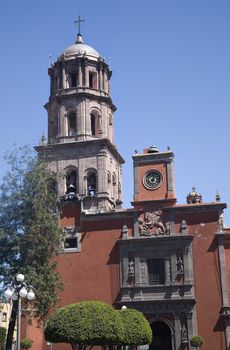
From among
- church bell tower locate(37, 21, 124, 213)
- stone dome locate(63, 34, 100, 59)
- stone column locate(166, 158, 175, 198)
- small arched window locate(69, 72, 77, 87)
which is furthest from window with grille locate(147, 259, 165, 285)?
stone dome locate(63, 34, 100, 59)

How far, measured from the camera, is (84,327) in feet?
78.7

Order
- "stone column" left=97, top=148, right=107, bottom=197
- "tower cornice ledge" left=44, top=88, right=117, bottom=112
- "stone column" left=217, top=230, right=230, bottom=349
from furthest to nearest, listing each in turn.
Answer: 1. "tower cornice ledge" left=44, top=88, right=117, bottom=112
2. "stone column" left=97, top=148, right=107, bottom=197
3. "stone column" left=217, top=230, right=230, bottom=349

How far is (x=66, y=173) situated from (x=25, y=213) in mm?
8558

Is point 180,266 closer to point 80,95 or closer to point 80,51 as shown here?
point 80,95

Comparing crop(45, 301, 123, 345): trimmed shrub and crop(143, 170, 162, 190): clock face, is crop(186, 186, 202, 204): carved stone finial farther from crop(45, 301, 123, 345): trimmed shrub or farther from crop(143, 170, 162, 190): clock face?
crop(45, 301, 123, 345): trimmed shrub

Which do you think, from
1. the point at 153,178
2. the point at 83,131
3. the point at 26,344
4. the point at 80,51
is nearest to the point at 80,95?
the point at 83,131

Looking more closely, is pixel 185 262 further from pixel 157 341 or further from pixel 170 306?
pixel 157 341

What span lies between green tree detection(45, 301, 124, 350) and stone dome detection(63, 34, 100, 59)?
896 inches

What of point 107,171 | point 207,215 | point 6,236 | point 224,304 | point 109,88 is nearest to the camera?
point 6,236

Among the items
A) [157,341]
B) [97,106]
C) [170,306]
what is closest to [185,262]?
[170,306]

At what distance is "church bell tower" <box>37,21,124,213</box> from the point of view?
1575 inches

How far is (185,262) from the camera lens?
1444 inches

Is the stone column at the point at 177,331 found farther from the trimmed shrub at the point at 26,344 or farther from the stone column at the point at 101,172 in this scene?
the stone column at the point at 101,172

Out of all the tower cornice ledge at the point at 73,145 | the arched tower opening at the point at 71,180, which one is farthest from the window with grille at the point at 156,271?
the tower cornice ledge at the point at 73,145
